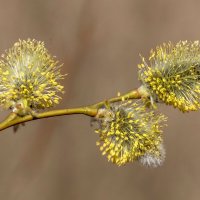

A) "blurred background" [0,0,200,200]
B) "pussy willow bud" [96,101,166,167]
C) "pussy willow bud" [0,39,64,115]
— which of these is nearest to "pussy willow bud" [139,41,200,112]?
"pussy willow bud" [96,101,166,167]

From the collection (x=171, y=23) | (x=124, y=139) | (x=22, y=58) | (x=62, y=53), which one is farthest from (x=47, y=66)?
(x=171, y=23)

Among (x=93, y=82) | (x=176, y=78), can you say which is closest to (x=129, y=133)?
(x=176, y=78)

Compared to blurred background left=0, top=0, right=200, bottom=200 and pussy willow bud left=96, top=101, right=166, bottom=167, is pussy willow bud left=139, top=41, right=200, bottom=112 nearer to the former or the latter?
pussy willow bud left=96, top=101, right=166, bottom=167

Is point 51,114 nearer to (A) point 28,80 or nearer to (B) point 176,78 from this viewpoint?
(A) point 28,80

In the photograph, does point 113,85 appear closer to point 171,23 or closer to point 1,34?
point 171,23

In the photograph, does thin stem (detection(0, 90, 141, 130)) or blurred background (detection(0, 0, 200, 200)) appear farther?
blurred background (detection(0, 0, 200, 200))

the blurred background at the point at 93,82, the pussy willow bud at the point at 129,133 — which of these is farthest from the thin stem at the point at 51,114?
the blurred background at the point at 93,82
